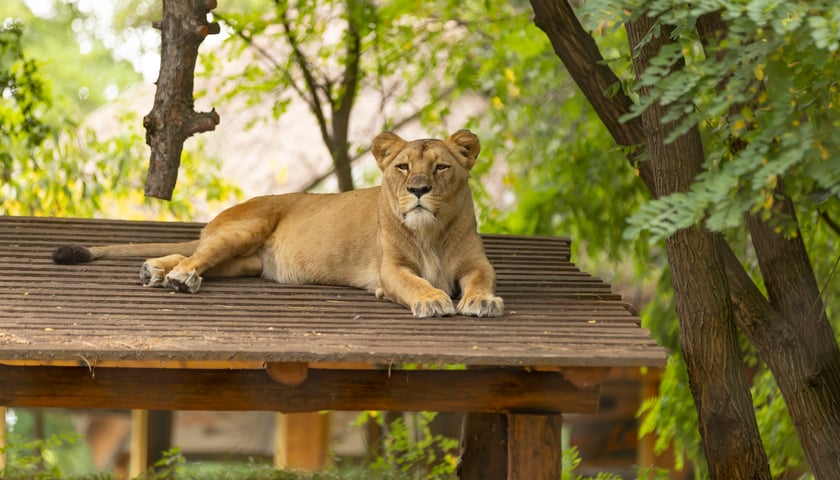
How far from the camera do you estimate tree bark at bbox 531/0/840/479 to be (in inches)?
236

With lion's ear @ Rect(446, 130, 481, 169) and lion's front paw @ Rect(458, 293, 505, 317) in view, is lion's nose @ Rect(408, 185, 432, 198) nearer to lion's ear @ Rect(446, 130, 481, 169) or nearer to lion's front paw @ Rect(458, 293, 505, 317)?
lion's ear @ Rect(446, 130, 481, 169)

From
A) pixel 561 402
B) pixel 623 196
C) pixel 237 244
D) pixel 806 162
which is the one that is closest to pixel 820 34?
pixel 806 162

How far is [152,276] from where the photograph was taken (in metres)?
5.71

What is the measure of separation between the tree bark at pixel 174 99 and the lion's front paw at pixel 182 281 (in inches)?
21.5

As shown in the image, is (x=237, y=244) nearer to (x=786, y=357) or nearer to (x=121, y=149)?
(x=786, y=357)

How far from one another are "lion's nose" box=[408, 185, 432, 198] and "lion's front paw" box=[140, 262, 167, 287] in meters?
1.24

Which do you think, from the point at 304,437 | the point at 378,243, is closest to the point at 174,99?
the point at 378,243

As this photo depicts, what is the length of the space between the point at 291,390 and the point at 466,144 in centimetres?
154

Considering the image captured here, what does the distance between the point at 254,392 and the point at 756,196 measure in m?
2.35

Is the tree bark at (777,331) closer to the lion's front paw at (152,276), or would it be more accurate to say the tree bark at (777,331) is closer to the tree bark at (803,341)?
the tree bark at (803,341)

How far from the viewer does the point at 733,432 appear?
19.0ft

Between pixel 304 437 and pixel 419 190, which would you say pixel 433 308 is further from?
pixel 304 437

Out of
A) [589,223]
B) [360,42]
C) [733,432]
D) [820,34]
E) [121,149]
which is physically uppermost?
[360,42]

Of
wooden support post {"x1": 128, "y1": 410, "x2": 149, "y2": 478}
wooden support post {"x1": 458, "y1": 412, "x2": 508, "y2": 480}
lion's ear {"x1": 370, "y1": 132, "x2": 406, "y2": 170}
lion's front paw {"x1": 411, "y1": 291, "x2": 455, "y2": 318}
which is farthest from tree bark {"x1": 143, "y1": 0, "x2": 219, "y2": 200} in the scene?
wooden support post {"x1": 128, "y1": 410, "x2": 149, "y2": 478}
